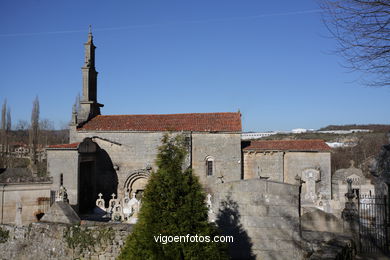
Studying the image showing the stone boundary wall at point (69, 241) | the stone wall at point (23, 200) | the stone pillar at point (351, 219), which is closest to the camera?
the stone boundary wall at point (69, 241)

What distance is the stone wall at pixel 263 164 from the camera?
21.2m

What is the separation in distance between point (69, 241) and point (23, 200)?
9.59 metres

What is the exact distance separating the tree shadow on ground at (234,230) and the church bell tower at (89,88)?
1749 centimetres

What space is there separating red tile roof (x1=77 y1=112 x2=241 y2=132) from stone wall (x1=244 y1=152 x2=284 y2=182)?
239 cm

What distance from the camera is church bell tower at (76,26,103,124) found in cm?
2353

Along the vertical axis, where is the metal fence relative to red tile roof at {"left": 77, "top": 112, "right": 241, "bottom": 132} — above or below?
below

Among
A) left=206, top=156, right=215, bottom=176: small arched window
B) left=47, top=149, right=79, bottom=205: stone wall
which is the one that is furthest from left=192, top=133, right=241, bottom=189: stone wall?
left=47, top=149, right=79, bottom=205: stone wall

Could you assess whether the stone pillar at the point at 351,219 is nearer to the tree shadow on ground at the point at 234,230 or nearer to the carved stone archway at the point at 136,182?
the tree shadow on ground at the point at 234,230

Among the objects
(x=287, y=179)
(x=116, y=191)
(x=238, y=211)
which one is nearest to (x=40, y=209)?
(x=116, y=191)

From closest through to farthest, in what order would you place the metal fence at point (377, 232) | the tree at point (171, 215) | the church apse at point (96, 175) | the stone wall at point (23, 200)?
the tree at point (171, 215), the metal fence at point (377, 232), the stone wall at point (23, 200), the church apse at point (96, 175)

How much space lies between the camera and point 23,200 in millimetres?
16359

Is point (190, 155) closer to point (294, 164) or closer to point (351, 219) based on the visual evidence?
point (294, 164)

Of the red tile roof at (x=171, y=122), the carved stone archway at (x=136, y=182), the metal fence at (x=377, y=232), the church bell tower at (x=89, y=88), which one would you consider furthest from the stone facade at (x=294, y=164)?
the church bell tower at (x=89, y=88)

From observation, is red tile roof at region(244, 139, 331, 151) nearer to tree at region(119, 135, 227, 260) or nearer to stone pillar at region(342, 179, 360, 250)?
stone pillar at region(342, 179, 360, 250)
